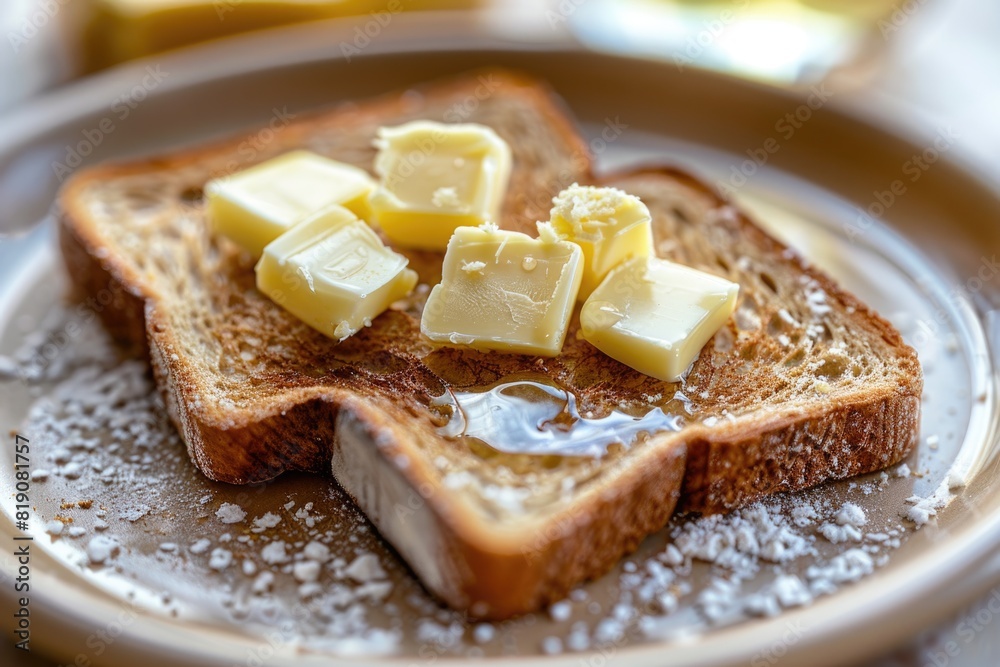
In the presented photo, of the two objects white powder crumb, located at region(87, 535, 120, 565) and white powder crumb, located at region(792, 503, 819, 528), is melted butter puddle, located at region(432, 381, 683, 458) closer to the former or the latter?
white powder crumb, located at region(792, 503, 819, 528)

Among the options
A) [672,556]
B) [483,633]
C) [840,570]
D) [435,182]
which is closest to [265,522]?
[483,633]

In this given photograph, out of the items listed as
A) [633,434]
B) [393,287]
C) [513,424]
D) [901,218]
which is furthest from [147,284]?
[901,218]

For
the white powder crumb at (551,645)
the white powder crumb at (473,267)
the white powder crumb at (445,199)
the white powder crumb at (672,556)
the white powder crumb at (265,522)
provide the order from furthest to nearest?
1. the white powder crumb at (445,199)
2. the white powder crumb at (473,267)
3. the white powder crumb at (265,522)
4. the white powder crumb at (672,556)
5. the white powder crumb at (551,645)

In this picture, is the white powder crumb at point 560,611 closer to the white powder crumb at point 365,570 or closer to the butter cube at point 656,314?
the white powder crumb at point 365,570

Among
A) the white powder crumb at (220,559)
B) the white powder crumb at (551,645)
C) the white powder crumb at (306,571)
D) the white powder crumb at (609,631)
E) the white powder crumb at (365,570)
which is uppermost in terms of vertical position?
the white powder crumb at (609,631)

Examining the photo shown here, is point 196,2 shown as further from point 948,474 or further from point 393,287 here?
point 948,474

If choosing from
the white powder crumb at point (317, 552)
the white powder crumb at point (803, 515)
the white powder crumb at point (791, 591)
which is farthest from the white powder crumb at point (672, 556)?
the white powder crumb at point (317, 552)
